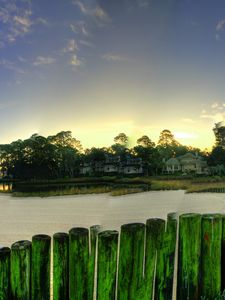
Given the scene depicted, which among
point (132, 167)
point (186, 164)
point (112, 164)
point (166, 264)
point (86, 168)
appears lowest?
point (166, 264)

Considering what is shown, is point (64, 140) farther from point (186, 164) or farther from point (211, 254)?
point (211, 254)

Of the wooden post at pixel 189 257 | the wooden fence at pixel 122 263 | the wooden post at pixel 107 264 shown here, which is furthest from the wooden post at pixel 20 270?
the wooden post at pixel 189 257

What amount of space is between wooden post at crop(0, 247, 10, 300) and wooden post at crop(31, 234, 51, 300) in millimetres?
198

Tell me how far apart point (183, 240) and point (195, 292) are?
538 millimetres

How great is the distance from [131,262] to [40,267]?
0.76 meters

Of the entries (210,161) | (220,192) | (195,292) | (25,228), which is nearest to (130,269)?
(195,292)

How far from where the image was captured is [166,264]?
314 centimetres

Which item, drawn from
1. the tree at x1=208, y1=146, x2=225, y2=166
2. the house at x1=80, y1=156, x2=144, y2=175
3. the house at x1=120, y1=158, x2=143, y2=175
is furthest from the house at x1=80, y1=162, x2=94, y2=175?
the tree at x1=208, y1=146, x2=225, y2=166

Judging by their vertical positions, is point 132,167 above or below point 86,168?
above

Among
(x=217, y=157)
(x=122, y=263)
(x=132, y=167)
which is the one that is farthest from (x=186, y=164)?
(x=122, y=263)

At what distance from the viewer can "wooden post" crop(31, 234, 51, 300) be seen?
2762 mm

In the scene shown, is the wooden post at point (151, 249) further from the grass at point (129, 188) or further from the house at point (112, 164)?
the house at point (112, 164)

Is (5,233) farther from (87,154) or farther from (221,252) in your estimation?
(87,154)

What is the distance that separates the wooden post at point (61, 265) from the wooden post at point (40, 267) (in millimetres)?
66
